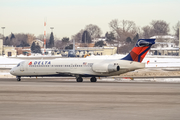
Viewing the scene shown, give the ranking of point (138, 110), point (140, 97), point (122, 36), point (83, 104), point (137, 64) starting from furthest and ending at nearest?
point (122, 36) → point (137, 64) → point (140, 97) → point (83, 104) → point (138, 110)

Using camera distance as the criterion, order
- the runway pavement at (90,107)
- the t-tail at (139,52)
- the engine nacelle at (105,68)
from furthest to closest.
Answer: the t-tail at (139,52), the engine nacelle at (105,68), the runway pavement at (90,107)

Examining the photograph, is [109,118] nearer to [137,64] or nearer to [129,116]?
[129,116]

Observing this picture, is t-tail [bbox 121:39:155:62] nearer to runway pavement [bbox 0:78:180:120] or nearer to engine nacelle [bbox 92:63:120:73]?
engine nacelle [bbox 92:63:120:73]

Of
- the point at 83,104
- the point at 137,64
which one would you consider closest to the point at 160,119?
the point at 83,104

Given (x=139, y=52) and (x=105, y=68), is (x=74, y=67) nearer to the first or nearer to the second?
(x=105, y=68)

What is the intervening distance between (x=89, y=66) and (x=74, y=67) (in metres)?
1.87

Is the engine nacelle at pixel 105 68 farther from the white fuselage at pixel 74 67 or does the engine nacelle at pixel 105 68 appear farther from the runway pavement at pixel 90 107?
the runway pavement at pixel 90 107

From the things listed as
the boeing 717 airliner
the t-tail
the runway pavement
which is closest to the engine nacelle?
the boeing 717 airliner

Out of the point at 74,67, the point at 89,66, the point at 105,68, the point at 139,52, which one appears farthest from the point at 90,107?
the point at 74,67

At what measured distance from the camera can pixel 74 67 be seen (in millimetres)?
40781

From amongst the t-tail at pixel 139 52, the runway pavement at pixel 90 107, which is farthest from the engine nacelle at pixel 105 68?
the runway pavement at pixel 90 107

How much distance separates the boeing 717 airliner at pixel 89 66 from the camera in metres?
38.5

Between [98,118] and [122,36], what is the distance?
591 ft

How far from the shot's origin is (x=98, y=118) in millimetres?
16672
